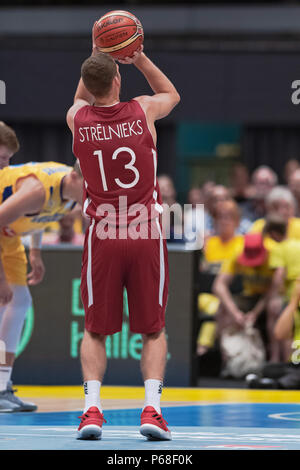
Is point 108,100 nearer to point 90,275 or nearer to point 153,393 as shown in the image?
point 90,275

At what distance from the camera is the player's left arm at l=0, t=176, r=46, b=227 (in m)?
6.04

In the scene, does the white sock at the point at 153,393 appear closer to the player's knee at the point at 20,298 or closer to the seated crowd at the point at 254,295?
the player's knee at the point at 20,298

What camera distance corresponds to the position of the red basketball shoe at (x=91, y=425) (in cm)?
470

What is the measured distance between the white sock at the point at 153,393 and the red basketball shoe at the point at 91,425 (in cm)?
27

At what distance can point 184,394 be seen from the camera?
25.3ft

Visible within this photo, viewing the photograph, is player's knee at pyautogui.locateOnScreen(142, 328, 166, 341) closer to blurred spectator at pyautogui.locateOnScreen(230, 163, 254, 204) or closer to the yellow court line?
the yellow court line

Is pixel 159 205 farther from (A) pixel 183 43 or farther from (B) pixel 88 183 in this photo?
(A) pixel 183 43

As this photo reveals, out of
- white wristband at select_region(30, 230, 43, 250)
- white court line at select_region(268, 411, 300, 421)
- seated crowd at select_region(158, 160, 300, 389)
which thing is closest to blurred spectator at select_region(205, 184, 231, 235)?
seated crowd at select_region(158, 160, 300, 389)

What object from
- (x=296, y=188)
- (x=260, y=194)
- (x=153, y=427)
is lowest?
(x=153, y=427)

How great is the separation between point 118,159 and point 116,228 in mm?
379

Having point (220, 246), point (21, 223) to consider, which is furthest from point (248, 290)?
point (21, 223)

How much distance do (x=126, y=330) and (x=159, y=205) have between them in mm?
3452

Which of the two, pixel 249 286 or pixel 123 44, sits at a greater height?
pixel 249 286
